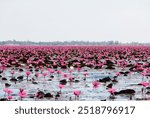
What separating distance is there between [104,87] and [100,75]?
431cm

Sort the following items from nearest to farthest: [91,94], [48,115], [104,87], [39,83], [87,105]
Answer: [48,115], [87,105], [91,94], [104,87], [39,83]

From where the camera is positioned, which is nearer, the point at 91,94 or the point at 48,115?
the point at 48,115

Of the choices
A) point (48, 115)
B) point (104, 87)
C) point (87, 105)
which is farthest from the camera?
point (104, 87)

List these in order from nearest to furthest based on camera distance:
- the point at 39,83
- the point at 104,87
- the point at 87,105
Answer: the point at 87,105 → the point at 104,87 → the point at 39,83

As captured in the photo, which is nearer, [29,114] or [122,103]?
[29,114]

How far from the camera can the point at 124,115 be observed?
29.8ft

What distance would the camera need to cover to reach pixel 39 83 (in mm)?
15117

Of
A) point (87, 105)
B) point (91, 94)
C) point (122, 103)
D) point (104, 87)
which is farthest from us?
point (104, 87)

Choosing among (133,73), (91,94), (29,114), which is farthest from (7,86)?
(133,73)

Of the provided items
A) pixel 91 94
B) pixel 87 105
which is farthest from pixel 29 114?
pixel 91 94

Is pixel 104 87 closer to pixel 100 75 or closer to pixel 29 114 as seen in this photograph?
pixel 100 75

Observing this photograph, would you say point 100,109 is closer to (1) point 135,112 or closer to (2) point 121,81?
(1) point 135,112

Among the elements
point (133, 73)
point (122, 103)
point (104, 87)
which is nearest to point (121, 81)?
point (104, 87)

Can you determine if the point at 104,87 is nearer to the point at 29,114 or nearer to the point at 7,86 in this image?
the point at 7,86
